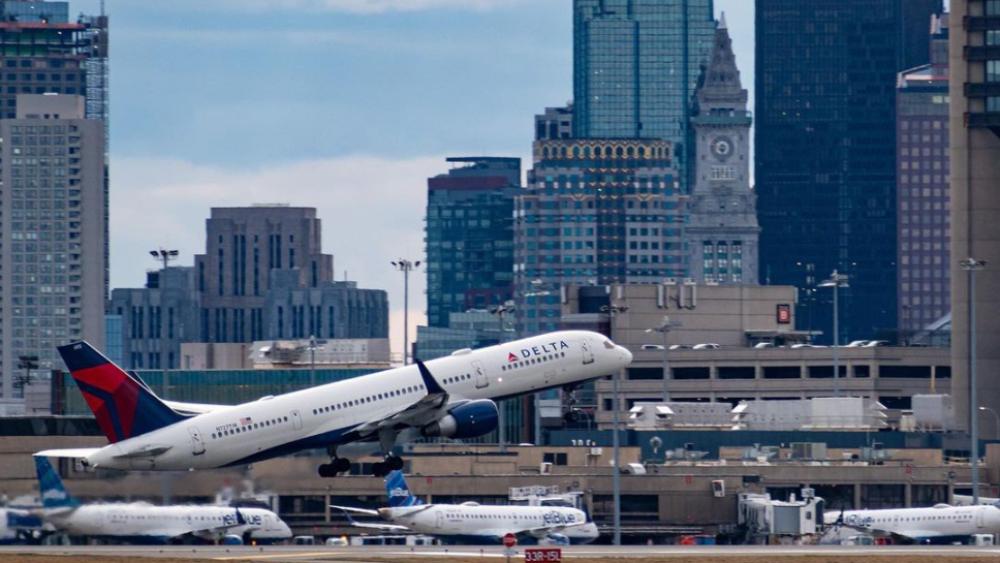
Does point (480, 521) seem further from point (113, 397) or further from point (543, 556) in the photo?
point (543, 556)

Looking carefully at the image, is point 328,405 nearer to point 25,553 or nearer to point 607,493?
point 25,553

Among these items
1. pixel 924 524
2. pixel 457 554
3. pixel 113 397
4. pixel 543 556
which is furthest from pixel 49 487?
pixel 924 524

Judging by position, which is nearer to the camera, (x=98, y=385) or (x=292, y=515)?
(x=98, y=385)

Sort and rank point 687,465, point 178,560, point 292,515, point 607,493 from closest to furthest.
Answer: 1. point 178,560
2. point 292,515
3. point 607,493
4. point 687,465

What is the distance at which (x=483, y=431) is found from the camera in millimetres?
A: 126500

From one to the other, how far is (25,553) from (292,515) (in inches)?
1775

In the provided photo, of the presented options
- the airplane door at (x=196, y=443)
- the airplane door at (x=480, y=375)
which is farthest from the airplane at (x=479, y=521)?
the airplane door at (x=196, y=443)

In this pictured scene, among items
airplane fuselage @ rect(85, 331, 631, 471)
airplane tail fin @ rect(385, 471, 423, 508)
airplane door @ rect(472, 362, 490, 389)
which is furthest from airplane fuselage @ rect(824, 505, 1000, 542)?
airplane door @ rect(472, 362, 490, 389)

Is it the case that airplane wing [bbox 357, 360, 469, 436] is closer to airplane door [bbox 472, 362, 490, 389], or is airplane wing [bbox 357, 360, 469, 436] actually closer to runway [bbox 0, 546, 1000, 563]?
airplane door [bbox 472, 362, 490, 389]

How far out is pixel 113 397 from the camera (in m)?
124

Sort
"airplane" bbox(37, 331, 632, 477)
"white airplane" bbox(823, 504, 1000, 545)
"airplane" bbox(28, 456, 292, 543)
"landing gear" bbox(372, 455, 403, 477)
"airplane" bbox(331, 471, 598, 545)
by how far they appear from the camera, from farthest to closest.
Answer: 1. "white airplane" bbox(823, 504, 1000, 545)
2. "airplane" bbox(331, 471, 598, 545)
3. "airplane" bbox(28, 456, 292, 543)
4. "landing gear" bbox(372, 455, 403, 477)
5. "airplane" bbox(37, 331, 632, 477)

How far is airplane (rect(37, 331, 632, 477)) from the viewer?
12381 centimetres

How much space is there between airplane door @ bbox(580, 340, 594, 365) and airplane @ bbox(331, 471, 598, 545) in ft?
64.2

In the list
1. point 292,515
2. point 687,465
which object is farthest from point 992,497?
point 292,515
